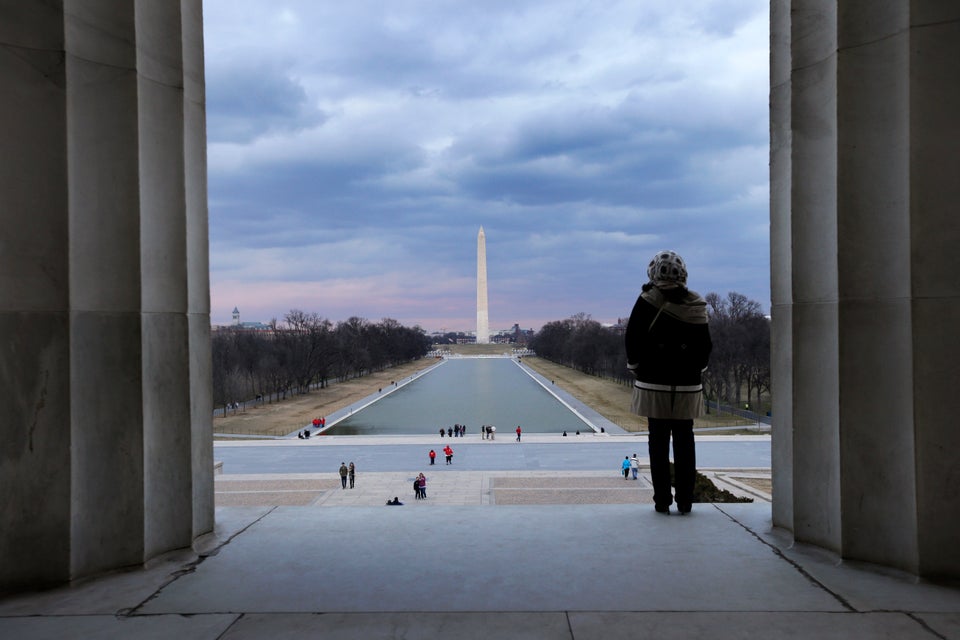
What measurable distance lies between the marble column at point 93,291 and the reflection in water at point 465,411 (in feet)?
120

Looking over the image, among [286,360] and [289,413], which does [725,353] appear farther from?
[286,360]

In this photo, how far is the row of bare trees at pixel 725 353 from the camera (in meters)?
61.4

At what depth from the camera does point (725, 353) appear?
61625 millimetres

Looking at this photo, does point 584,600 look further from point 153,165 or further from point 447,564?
point 153,165

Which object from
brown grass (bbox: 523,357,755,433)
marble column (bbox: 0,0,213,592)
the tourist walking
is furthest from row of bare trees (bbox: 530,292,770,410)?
marble column (bbox: 0,0,213,592)

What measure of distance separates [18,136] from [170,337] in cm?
178

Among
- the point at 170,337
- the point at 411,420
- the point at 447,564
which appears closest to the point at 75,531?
the point at 170,337

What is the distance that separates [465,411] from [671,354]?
48596 mm

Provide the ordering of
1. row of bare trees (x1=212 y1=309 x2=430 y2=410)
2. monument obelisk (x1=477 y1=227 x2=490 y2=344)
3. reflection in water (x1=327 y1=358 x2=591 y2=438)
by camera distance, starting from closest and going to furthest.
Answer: reflection in water (x1=327 y1=358 x2=591 y2=438) < row of bare trees (x1=212 y1=309 x2=430 y2=410) < monument obelisk (x1=477 y1=227 x2=490 y2=344)

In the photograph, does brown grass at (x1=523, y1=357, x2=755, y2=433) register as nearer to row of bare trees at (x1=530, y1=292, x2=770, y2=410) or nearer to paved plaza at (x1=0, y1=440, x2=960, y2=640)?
row of bare trees at (x1=530, y1=292, x2=770, y2=410)

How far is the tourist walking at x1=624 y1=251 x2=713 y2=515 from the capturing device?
6262 millimetres

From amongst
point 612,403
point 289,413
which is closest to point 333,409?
point 289,413

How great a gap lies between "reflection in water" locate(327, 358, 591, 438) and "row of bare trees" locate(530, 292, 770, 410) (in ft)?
42.8

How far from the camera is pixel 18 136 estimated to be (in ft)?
15.6
